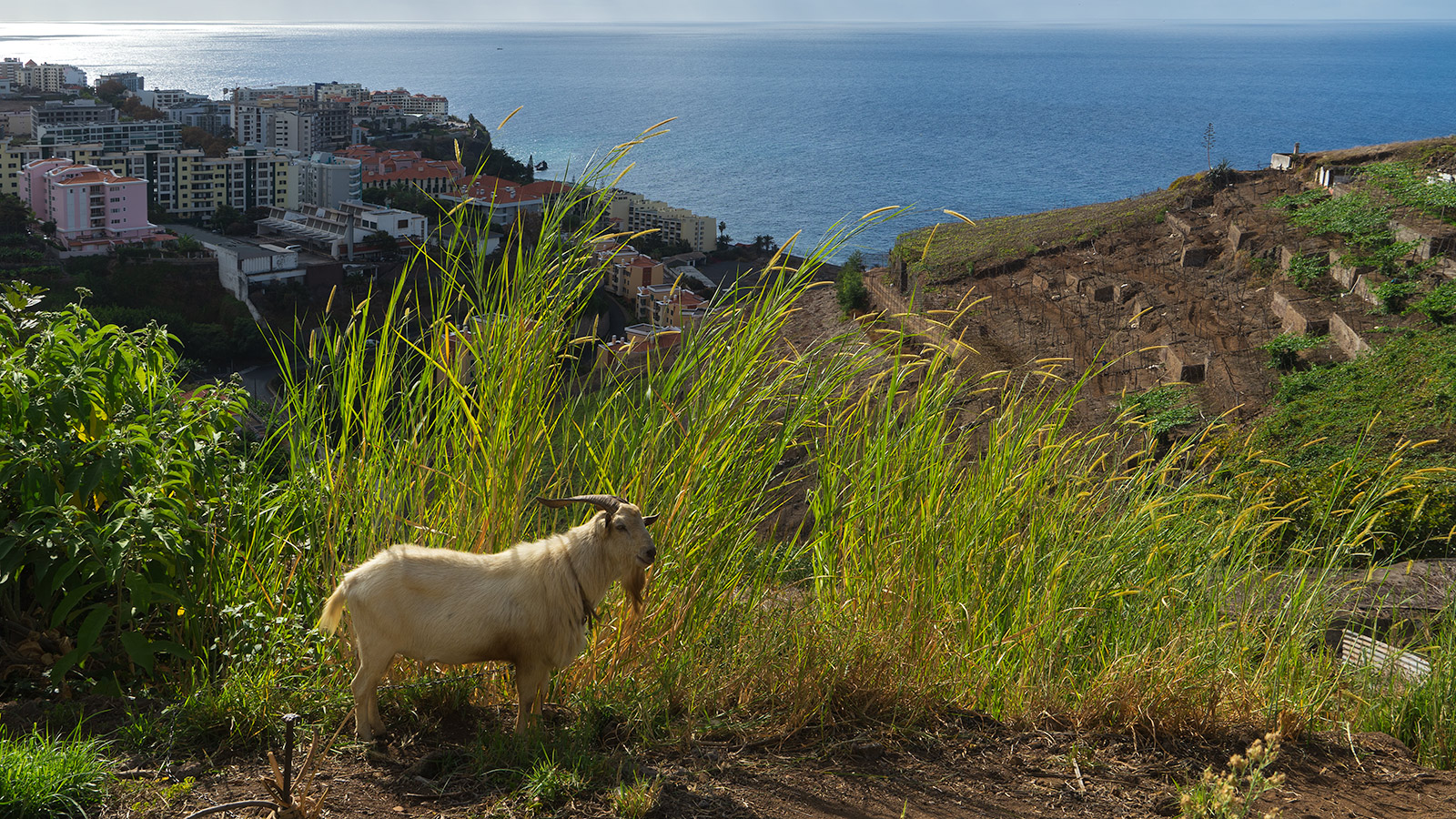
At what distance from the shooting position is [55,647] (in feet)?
6.63

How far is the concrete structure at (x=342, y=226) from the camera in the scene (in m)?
35.3

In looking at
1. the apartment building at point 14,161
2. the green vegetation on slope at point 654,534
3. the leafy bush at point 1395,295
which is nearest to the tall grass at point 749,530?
the green vegetation on slope at point 654,534

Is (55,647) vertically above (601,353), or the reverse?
(601,353)

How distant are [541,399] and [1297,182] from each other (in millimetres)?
21983

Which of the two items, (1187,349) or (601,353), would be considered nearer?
(601,353)

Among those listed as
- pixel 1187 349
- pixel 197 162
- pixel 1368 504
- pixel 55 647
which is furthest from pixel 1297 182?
pixel 197 162

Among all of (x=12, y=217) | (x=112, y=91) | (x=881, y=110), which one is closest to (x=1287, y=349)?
(x=12, y=217)

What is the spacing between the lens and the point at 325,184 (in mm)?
43938

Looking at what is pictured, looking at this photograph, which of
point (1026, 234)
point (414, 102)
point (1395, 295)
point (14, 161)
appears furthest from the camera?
point (414, 102)

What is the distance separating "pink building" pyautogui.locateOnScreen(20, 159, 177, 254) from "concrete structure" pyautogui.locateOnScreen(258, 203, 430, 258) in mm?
4624

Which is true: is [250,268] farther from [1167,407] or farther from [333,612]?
[333,612]

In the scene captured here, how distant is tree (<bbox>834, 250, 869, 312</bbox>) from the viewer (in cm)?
1745

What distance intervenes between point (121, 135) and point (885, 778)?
57945 millimetres

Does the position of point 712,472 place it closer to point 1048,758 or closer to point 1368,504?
point 1048,758
